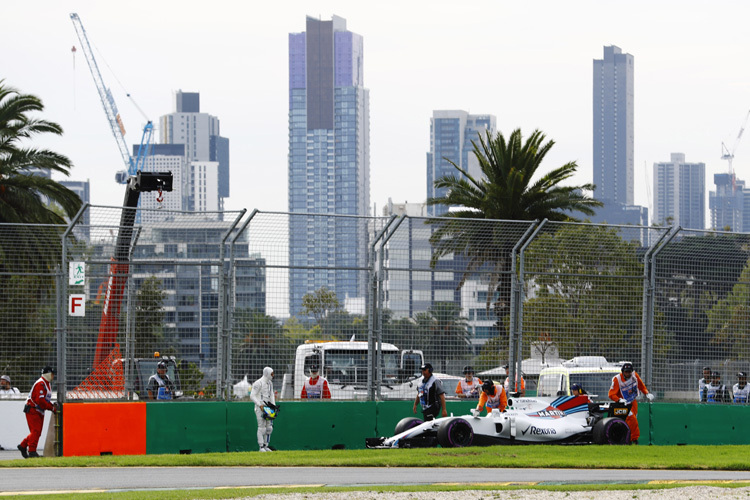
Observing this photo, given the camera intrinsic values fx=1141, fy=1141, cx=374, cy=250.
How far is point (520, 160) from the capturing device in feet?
105

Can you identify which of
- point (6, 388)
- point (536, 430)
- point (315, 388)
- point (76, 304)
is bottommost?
point (536, 430)

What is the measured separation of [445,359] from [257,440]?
311 centimetres

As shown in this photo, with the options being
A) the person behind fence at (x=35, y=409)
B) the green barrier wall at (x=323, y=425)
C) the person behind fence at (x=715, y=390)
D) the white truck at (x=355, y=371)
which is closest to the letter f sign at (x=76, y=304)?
the person behind fence at (x=35, y=409)

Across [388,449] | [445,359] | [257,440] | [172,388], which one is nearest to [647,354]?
[445,359]

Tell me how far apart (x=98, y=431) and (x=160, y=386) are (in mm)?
1110

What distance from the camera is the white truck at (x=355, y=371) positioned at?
57.0 feet

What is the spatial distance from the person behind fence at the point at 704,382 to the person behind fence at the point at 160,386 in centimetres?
860

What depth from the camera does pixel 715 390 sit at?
62.5ft

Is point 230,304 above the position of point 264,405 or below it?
above

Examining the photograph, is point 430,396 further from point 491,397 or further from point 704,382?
point 704,382

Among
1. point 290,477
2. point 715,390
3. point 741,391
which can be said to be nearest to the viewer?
point 290,477

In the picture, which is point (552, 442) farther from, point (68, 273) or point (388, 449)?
point (68, 273)

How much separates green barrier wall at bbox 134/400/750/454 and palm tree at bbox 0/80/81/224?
13172mm

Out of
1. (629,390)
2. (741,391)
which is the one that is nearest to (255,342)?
(629,390)
